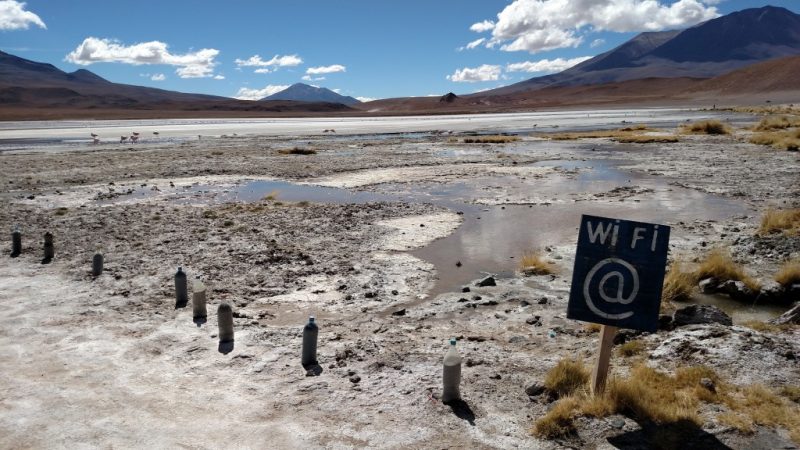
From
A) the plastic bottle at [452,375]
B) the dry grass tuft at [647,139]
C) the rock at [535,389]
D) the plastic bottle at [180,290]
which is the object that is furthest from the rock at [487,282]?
the dry grass tuft at [647,139]

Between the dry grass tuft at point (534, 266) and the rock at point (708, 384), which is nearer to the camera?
the rock at point (708, 384)

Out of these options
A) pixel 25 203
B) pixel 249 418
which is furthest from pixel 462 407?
pixel 25 203

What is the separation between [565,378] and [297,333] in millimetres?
3423

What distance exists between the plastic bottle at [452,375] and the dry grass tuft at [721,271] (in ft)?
18.2

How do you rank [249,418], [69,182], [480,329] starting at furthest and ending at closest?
1. [69,182]
2. [480,329]
3. [249,418]

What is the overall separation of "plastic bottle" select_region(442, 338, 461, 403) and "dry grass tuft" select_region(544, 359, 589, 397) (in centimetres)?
94

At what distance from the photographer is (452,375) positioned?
5.71 meters

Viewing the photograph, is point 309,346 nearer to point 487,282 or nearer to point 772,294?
point 487,282

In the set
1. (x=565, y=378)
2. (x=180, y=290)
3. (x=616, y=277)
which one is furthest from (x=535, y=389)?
(x=180, y=290)

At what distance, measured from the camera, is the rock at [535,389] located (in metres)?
5.93

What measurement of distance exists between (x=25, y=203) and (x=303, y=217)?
30.1 feet

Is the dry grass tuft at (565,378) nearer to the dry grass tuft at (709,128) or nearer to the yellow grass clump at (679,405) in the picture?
the yellow grass clump at (679,405)

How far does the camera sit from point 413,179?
22.6m

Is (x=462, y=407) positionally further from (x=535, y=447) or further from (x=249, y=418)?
(x=249, y=418)
